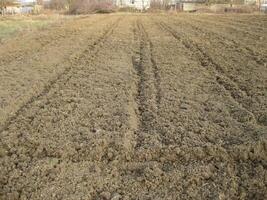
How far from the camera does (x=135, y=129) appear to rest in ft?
17.6

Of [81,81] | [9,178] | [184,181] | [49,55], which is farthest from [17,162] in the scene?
[49,55]

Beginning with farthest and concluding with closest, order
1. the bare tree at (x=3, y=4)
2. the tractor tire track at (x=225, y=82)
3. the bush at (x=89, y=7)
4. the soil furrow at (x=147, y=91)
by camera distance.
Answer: the bush at (x=89, y=7)
the bare tree at (x=3, y=4)
the tractor tire track at (x=225, y=82)
the soil furrow at (x=147, y=91)

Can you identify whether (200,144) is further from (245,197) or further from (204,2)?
(204,2)

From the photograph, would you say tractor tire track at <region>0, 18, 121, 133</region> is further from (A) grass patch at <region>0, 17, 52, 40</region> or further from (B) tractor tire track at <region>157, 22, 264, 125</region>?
(A) grass patch at <region>0, 17, 52, 40</region>

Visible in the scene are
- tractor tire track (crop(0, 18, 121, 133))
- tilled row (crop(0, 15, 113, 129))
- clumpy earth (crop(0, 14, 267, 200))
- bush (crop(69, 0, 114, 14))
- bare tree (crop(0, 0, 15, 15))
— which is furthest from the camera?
bush (crop(69, 0, 114, 14))

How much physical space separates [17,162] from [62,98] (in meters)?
2.47

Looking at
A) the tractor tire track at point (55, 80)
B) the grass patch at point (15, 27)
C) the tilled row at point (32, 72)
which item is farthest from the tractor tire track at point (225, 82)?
the grass patch at point (15, 27)

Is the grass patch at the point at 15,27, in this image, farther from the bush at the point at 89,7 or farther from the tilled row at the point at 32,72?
the bush at the point at 89,7

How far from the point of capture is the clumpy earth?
13.1 ft

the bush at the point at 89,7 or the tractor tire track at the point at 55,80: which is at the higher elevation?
the tractor tire track at the point at 55,80

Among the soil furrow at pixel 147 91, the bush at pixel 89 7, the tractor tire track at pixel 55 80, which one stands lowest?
the bush at pixel 89 7

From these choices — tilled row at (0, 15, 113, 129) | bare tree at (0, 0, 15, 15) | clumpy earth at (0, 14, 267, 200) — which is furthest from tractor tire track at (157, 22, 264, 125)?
bare tree at (0, 0, 15, 15)

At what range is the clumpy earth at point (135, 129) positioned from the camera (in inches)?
157

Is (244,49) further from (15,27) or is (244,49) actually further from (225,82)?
(15,27)
